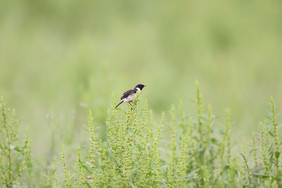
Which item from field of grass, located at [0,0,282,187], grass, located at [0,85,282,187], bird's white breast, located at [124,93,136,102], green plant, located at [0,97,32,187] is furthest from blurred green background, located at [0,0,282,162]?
bird's white breast, located at [124,93,136,102]

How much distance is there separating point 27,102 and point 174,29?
18.8 meters

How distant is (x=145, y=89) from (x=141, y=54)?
10.9 metres

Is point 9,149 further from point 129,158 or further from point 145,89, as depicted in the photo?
point 145,89

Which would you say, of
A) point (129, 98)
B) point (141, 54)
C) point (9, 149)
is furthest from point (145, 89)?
point (141, 54)

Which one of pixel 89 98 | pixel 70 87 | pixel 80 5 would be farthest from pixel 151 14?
pixel 89 98

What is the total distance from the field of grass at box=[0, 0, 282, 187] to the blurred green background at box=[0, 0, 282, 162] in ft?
0.24

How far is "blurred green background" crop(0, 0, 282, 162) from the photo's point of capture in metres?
10.7

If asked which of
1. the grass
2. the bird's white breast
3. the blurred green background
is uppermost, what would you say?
the blurred green background

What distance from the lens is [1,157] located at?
3.40 m

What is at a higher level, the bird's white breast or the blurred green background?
the blurred green background

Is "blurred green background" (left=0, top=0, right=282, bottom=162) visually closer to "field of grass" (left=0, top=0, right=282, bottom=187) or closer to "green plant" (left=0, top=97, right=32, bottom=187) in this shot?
"field of grass" (left=0, top=0, right=282, bottom=187)

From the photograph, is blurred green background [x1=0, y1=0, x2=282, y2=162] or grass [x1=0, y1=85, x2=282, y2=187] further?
blurred green background [x1=0, y1=0, x2=282, y2=162]

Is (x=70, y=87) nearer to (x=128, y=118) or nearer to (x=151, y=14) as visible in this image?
(x=128, y=118)

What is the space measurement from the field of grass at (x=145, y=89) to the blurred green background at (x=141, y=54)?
0.07 metres
